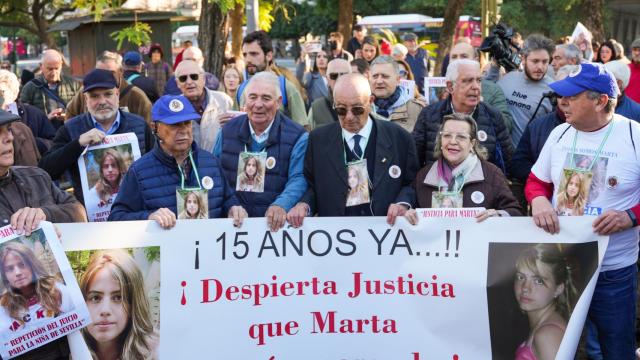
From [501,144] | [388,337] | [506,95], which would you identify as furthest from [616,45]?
[388,337]

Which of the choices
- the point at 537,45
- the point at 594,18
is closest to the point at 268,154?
the point at 537,45

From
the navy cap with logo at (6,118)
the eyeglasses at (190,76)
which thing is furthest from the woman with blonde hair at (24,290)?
the eyeglasses at (190,76)

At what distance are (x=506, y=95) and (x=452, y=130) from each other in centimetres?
264

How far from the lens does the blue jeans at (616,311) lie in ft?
14.6

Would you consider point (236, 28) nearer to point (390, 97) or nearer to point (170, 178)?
point (390, 97)

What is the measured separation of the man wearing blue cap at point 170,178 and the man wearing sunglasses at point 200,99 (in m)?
1.95

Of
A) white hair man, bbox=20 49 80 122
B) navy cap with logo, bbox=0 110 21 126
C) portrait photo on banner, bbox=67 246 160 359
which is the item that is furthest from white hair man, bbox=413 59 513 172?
white hair man, bbox=20 49 80 122

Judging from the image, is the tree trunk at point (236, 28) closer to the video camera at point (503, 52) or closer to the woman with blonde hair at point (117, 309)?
the video camera at point (503, 52)

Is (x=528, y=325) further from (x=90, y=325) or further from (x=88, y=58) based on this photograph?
(x=88, y=58)

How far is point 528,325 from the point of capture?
14.4ft

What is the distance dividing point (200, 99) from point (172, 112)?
2426 mm

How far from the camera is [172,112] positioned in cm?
464

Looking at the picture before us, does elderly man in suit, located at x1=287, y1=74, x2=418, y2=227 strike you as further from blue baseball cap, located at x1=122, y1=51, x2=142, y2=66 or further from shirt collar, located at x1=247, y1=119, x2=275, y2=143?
blue baseball cap, located at x1=122, y1=51, x2=142, y2=66

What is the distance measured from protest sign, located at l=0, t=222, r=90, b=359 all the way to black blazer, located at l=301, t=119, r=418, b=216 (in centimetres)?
153
